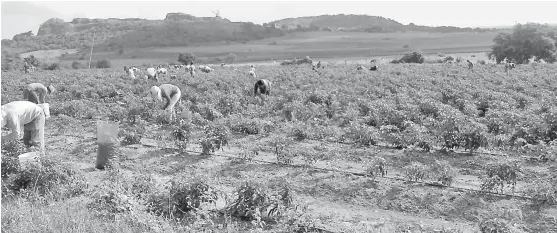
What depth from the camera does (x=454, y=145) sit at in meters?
9.05

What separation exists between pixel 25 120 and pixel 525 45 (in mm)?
51405

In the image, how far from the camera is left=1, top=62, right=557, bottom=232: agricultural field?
18.4 feet

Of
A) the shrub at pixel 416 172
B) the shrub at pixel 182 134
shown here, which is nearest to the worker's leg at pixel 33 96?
the shrub at pixel 182 134

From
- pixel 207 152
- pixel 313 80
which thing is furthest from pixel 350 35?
pixel 207 152

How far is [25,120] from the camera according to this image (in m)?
7.30


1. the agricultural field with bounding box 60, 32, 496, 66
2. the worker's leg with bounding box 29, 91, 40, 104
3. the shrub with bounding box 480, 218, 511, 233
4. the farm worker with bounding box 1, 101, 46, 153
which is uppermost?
the farm worker with bounding box 1, 101, 46, 153

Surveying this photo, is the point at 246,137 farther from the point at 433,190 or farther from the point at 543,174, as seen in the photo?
the point at 543,174

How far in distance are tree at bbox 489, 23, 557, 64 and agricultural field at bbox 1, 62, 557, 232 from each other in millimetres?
39673

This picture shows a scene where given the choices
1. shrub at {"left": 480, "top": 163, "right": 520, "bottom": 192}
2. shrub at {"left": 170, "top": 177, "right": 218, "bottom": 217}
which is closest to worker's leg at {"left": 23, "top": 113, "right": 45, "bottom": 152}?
shrub at {"left": 170, "top": 177, "right": 218, "bottom": 217}

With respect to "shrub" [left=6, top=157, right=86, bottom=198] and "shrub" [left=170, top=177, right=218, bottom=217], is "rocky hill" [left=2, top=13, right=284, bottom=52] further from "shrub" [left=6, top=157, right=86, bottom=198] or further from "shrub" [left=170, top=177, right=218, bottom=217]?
"shrub" [left=170, top=177, right=218, bottom=217]

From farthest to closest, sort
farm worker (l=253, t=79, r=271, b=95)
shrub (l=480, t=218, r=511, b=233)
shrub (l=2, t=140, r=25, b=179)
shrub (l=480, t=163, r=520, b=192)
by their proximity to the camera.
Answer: farm worker (l=253, t=79, r=271, b=95), shrub (l=480, t=163, r=520, b=192), shrub (l=2, t=140, r=25, b=179), shrub (l=480, t=218, r=511, b=233)

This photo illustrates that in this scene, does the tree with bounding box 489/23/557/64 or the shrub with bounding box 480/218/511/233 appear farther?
the tree with bounding box 489/23/557/64

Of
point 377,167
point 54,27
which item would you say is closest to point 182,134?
point 377,167

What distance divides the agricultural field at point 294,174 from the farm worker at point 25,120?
34cm
